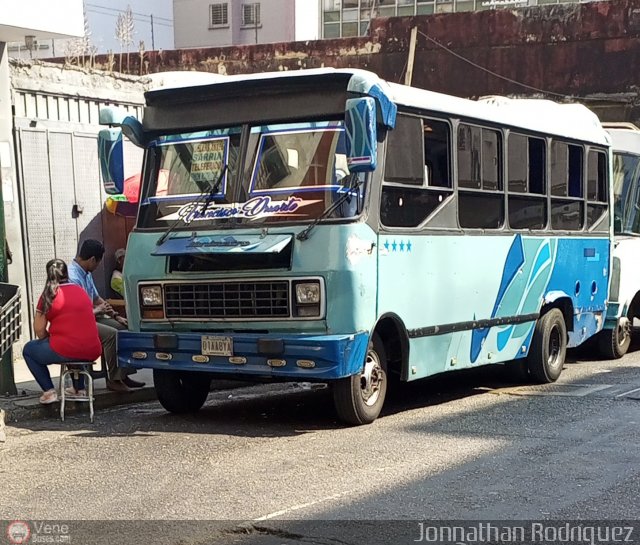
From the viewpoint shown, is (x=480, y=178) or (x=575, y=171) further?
(x=575, y=171)

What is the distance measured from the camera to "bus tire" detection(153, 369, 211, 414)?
902cm

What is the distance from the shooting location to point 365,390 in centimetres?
839

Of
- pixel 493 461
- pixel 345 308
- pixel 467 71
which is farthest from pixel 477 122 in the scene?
pixel 467 71

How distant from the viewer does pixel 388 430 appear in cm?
820

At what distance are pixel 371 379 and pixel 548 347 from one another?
10.5 feet

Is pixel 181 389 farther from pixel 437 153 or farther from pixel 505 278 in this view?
pixel 505 278

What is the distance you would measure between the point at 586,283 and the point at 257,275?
17.1 feet

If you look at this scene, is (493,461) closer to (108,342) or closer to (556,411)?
(556,411)

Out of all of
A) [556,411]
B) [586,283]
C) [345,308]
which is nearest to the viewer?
[345,308]

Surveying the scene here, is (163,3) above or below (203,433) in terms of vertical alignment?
above

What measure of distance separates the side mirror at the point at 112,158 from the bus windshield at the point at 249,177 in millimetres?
296

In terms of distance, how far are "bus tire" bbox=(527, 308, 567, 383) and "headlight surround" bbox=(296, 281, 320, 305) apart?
12.2 feet

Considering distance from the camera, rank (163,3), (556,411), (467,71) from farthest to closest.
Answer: (163,3) → (467,71) → (556,411)

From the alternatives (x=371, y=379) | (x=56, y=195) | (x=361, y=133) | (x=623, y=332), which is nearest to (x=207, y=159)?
(x=361, y=133)
